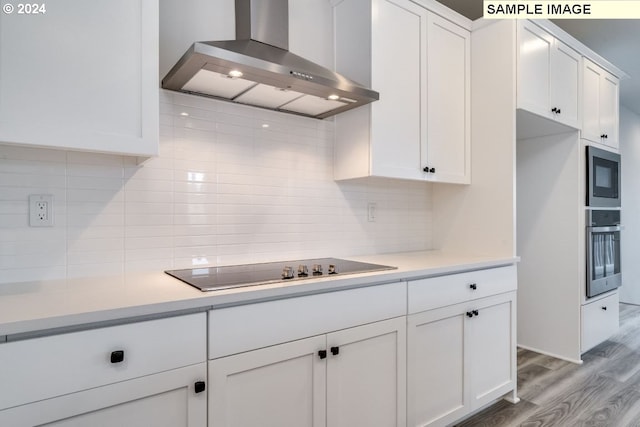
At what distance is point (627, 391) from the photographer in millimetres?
2463

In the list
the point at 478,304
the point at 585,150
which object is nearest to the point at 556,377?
the point at 478,304

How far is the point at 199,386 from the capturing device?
3.71 feet

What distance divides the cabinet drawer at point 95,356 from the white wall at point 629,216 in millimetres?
5712

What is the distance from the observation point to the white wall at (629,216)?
16.0 ft

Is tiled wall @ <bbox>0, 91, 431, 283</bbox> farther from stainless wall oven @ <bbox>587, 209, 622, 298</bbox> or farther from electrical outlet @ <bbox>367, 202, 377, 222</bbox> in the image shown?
stainless wall oven @ <bbox>587, 209, 622, 298</bbox>

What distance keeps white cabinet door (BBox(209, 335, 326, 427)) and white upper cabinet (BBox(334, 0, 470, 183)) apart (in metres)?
1.02

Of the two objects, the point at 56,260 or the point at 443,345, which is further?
the point at 443,345

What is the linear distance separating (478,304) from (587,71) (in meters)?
2.31

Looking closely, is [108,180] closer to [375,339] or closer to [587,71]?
[375,339]

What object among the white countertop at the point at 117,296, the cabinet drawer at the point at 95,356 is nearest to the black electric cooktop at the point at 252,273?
the white countertop at the point at 117,296

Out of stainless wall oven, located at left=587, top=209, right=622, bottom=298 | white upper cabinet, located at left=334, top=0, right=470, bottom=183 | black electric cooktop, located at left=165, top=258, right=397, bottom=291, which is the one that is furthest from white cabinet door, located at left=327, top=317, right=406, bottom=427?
stainless wall oven, located at left=587, top=209, right=622, bottom=298

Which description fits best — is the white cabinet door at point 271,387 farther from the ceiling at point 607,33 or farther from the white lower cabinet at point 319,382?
the ceiling at point 607,33

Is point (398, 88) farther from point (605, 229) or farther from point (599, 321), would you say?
point (599, 321)

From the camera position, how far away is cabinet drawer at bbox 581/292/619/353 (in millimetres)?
2920
